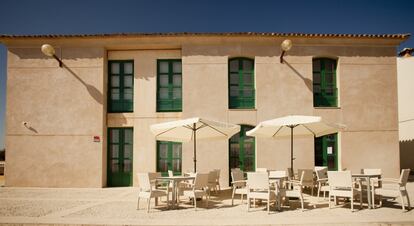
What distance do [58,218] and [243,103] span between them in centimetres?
869

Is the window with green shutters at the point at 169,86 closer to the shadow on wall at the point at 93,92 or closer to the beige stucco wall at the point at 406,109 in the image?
the shadow on wall at the point at 93,92

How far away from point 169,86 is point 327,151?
7.23 m

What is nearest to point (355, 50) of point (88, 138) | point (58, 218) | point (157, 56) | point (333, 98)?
point (333, 98)

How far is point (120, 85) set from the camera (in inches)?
581

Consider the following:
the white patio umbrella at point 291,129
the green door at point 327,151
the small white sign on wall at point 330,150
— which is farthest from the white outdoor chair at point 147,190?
the small white sign on wall at point 330,150

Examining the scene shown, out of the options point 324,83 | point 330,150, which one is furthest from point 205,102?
point 330,150

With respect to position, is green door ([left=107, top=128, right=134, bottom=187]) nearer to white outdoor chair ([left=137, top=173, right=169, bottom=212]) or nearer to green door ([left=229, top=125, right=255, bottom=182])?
green door ([left=229, top=125, right=255, bottom=182])

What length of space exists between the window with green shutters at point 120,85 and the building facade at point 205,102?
12.4 inches

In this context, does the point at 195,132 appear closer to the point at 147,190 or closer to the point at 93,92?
the point at 147,190

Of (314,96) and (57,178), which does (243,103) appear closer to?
(314,96)

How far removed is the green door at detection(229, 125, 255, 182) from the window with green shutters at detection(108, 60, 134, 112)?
4.76 metres

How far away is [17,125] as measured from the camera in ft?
46.3

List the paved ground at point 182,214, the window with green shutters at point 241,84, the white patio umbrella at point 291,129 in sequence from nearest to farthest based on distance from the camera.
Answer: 1. the paved ground at point 182,214
2. the white patio umbrella at point 291,129
3. the window with green shutters at point 241,84

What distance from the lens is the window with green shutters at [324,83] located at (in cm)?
1429
